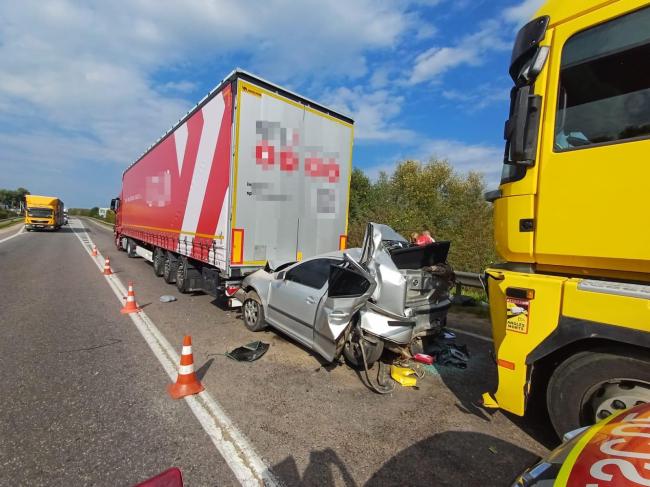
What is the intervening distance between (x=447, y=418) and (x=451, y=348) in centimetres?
177

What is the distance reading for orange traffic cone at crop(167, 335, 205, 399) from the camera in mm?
3533

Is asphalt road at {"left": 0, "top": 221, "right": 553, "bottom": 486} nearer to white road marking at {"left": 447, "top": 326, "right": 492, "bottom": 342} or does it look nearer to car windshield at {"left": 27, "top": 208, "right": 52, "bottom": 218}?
white road marking at {"left": 447, "top": 326, "right": 492, "bottom": 342}

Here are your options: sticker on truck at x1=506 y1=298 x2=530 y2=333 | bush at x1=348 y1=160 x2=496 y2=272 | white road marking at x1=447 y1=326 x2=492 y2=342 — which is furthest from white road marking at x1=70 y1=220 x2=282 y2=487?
bush at x1=348 y1=160 x2=496 y2=272

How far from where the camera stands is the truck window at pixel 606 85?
224cm

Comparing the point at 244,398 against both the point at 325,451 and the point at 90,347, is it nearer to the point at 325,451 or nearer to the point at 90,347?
the point at 325,451

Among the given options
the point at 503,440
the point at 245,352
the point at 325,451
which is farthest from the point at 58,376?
the point at 503,440

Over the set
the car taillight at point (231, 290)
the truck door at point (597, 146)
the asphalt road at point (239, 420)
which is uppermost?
the truck door at point (597, 146)

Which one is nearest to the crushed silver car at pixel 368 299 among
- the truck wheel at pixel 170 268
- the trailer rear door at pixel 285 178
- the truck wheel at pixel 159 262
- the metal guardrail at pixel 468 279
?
the trailer rear door at pixel 285 178

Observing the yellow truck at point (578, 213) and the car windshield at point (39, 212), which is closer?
the yellow truck at point (578, 213)

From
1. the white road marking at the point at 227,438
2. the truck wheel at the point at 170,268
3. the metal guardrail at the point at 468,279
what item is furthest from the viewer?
the truck wheel at the point at 170,268

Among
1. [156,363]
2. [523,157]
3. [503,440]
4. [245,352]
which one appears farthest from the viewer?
[245,352]

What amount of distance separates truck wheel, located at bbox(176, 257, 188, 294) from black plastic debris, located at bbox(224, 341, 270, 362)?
377 centimetres

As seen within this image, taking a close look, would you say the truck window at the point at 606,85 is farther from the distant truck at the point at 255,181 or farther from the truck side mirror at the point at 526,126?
the distant truck at the point at 255,181

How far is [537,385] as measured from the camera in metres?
3.21
